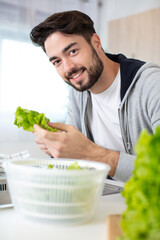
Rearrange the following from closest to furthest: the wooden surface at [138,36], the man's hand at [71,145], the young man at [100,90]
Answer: the man's hand at [71,145], the young man at [100,90], the wooden surface at [138,36]

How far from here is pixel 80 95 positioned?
81.9 inches

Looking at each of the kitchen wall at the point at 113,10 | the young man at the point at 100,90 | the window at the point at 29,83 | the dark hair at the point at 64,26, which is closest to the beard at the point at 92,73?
the young man at the point at 100,90

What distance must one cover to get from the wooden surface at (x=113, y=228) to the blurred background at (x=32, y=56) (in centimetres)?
323

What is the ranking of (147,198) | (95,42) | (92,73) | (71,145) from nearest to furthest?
1. (147,198)
2. (71,145)
3. (92,73)
4. (95,42)

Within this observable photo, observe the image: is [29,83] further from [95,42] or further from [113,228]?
[113,228]

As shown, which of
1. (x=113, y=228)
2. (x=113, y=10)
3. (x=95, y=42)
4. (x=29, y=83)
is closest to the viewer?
(x=113, y=228)

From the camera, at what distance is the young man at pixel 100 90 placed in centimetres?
145

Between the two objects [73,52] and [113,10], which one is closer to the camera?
[73,52]

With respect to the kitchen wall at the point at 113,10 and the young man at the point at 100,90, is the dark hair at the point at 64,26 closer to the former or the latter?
the young man at the point at 100,90

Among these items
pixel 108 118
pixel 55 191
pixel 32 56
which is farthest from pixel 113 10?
pixel 55 191

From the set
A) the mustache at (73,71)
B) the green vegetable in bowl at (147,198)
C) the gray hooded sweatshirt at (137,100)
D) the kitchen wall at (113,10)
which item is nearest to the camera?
the green vegetable in bowl at (147,198)

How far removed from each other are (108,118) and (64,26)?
60 centimetres

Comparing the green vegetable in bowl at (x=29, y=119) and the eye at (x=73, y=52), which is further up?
the eye at (x=73, y=52)

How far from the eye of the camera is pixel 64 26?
174 centimetres
